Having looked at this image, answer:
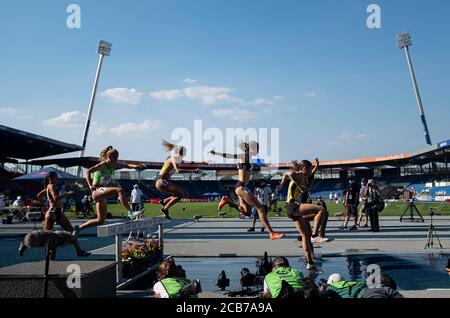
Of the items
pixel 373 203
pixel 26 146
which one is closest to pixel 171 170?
pixel 373 203

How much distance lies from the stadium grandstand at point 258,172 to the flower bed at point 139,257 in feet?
75.2

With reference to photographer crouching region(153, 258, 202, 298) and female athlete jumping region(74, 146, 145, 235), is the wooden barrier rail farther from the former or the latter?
photographer crouching region(153, 258, 202, 298)

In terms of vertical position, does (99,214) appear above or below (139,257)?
above

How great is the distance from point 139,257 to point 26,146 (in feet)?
150

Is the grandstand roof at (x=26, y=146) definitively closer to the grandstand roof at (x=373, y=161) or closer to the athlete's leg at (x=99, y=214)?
the grandstand roof at (x=373, y=161)

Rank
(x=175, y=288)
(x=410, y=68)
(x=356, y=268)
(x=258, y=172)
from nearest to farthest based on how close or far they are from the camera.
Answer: (x=175, y=288), (x=356, y=268), (x=258, y=172), (x=410, y=68)

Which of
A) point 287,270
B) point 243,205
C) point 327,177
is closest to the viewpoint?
point 287,270

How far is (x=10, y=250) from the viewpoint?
12.6m

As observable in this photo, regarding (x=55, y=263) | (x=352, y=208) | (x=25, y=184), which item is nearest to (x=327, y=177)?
(x=25, y=184)

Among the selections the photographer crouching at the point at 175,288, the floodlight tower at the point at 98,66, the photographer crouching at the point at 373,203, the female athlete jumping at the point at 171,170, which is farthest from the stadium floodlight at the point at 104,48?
the photographer crouching at the point at 175,288

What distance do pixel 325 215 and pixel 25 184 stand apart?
49102 millimetres

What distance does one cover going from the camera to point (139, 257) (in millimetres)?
8758

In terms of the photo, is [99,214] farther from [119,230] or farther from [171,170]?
[171,170]
